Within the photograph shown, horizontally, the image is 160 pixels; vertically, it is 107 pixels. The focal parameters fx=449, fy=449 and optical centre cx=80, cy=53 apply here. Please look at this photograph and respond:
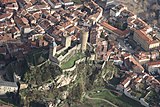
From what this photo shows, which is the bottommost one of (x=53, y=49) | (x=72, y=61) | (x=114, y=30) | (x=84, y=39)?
(x=114, y=30)

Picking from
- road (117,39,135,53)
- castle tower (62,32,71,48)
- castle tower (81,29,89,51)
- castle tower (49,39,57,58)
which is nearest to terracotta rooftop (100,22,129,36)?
road (117,39,135,53)

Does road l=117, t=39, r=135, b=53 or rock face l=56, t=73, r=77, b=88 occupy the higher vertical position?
rock face l=56, t=73, r=77, b=88

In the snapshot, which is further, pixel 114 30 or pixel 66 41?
pixel 114 30

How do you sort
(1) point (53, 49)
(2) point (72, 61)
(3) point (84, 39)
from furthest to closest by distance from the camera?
(3) point (84, 39), (2) point (72, 61), (1) point (53, 49)

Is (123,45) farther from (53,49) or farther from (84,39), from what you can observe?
(53,49)

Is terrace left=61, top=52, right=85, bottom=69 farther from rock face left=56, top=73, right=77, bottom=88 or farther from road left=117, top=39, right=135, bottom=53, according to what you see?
road left=117, top=39, right=135, bottom=53

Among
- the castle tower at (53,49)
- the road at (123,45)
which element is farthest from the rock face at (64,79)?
the road at (123,45)

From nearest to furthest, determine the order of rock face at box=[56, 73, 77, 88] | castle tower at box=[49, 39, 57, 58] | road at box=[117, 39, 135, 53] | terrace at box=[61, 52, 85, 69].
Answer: castle tower at box=[49, 39, 57, 58] → rock face at box=[56, 73, 77, 88] → terrace at box=[61, 52, 85, 69] → road at box=[117, 39, 135, 53]

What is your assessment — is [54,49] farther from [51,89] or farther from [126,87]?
[126,87]

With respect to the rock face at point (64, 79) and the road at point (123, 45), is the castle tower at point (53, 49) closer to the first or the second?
the rock face at point (64, 79)

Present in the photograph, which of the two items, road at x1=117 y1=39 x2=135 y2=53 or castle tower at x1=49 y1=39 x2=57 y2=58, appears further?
road at x1=117 y1=39 x2=135 y2=53

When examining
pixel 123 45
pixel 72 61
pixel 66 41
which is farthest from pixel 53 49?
pixel 123 45

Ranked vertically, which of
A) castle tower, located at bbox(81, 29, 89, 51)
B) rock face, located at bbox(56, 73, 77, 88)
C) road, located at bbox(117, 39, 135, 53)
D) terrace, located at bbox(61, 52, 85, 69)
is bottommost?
road, located at bbox(117, 39, 135, 53)
